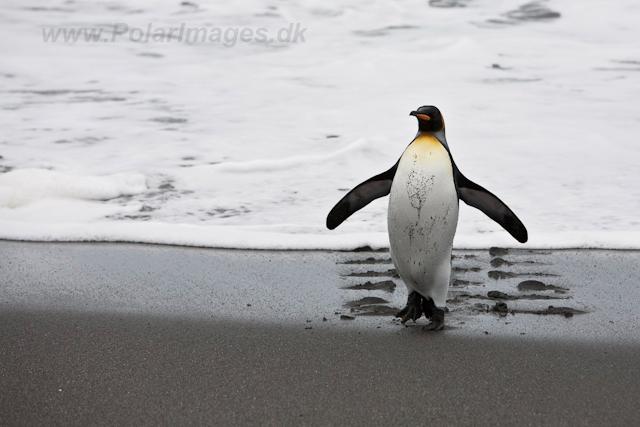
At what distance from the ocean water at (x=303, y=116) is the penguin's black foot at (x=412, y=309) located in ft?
3.37

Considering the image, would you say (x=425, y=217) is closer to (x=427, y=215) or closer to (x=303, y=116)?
(x=427, y=215)

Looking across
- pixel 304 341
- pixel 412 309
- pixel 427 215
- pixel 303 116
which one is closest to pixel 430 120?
pixel 427 215

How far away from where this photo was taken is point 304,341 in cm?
272

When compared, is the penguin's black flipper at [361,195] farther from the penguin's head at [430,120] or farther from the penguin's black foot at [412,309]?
the penguin's black foot at [412,309]

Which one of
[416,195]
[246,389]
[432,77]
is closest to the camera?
[246,389]

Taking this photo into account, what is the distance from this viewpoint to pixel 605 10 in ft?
41.4

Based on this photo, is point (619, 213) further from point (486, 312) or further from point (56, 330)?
point (56, 330)

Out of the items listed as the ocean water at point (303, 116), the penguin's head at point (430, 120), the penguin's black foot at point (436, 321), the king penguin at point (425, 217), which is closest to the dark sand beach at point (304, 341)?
the penguin's black foot at point (436, 321)

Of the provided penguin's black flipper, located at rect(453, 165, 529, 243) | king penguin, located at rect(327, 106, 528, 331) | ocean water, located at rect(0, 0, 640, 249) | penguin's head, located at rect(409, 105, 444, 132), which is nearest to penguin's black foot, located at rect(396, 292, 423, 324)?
king penguin, located at rect(327, 106, 528, 331)

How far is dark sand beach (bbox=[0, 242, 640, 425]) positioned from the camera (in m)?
2.18

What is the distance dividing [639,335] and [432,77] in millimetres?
7423

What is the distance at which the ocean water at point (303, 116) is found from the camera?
15.3 ft

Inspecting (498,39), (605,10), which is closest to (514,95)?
(498,39)

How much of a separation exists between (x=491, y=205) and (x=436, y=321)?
549 mm
